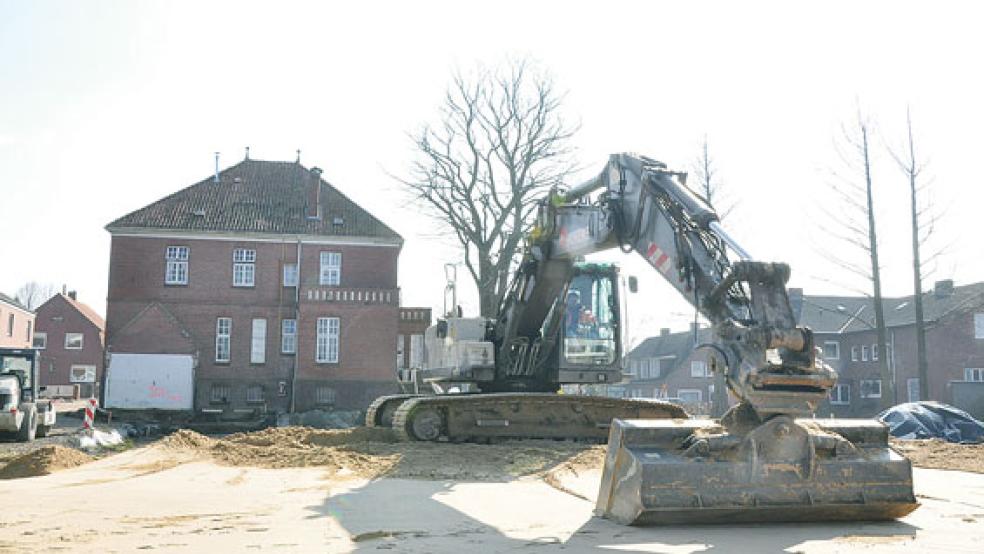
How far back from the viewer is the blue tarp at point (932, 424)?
19.4m

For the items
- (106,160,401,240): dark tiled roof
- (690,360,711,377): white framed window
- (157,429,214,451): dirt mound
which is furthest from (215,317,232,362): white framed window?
(690,360,711,377): white framed window

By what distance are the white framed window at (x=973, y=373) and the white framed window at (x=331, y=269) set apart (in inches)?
1267

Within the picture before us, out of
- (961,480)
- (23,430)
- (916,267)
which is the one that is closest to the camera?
(961,480)

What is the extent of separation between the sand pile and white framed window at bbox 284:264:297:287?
23084mm

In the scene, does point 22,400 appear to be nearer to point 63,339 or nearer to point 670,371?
point 63,339

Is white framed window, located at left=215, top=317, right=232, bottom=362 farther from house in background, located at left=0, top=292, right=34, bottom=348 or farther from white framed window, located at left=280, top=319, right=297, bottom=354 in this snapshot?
house in background, located at left=0, top=292, right=34, bottom=348

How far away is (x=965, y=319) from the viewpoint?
157ft

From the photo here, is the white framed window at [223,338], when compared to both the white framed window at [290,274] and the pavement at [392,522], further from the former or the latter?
the pavement at [392,522]

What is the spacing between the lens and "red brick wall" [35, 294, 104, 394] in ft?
213

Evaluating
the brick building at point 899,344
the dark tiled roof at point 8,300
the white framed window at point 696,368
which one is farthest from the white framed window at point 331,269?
A: the white framed window at point 696,368

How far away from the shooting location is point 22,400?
22.2 meters

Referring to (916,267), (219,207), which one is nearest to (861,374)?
(916,267)

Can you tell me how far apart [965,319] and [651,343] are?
1461 inches

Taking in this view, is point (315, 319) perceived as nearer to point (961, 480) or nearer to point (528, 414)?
point (528, 414)
